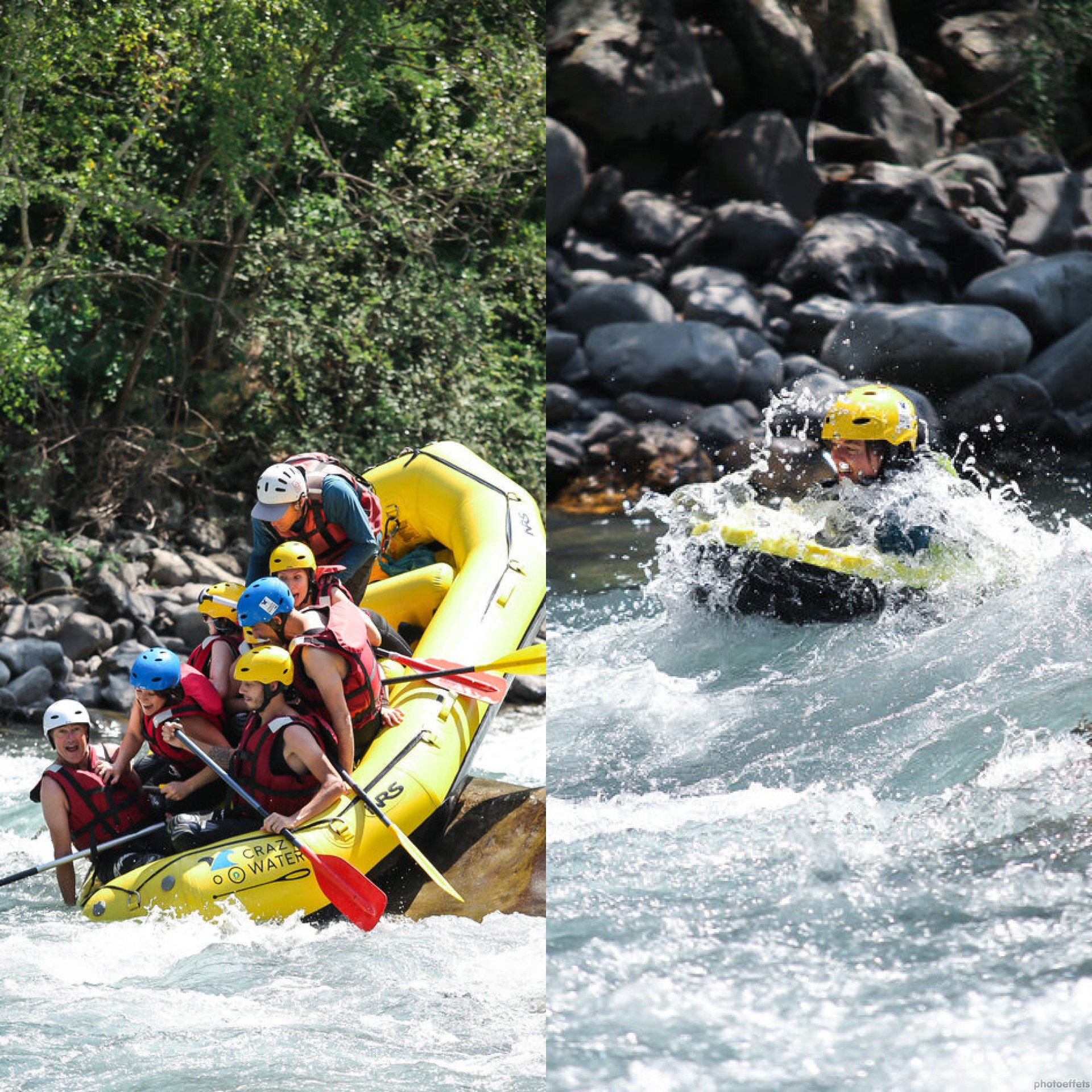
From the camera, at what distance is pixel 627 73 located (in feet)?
9.07

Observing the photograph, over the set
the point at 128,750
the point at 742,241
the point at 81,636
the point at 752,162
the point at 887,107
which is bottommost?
the point at 81,636

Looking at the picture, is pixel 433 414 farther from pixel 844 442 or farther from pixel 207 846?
pixel 207 846

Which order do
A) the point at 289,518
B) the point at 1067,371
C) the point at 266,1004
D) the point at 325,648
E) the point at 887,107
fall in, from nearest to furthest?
1. the point at 266,1004
2. the point at 325,648
3. the point at 289,518
4. the point at 887,107
5. the point at 1067,371

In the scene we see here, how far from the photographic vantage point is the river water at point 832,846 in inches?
52.5

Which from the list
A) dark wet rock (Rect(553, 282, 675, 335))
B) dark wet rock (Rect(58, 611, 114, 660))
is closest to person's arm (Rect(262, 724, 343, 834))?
dark wet rock (Rect(58, 611, 114, 660))

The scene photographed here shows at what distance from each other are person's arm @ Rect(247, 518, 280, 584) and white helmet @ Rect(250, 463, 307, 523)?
0.12 ft

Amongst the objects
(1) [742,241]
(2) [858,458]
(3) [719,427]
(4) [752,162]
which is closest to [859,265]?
(1) [742,241]

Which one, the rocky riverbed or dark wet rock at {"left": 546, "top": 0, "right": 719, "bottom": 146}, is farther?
the rocky riverbed

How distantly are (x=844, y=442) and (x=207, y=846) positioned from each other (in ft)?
6.44

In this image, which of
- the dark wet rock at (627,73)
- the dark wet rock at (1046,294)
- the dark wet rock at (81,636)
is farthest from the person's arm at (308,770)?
the dark wet rock at (1046,294)

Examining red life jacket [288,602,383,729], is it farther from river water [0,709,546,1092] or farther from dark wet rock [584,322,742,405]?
dark wet rock [584,322,742,405]

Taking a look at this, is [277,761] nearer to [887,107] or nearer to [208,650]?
[208,650]

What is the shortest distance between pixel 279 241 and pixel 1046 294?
13.4 feet

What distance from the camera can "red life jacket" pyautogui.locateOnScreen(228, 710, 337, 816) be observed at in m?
2.83
